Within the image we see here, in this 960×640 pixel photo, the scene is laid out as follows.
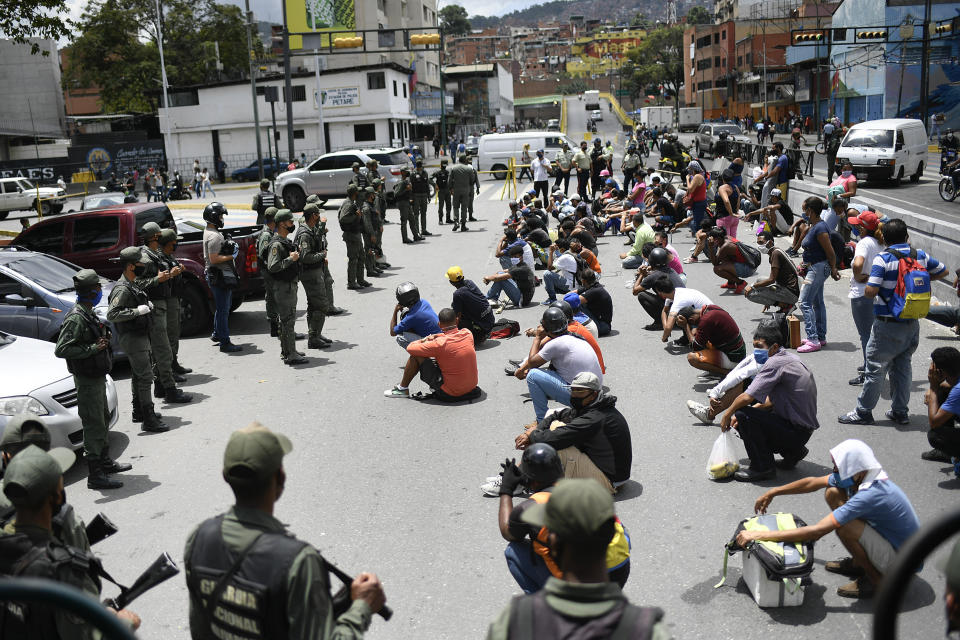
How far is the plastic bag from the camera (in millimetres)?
7039

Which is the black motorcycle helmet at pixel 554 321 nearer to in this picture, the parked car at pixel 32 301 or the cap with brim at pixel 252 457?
the cap with brim at pixel 252 457

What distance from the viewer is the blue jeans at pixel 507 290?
1397 cm

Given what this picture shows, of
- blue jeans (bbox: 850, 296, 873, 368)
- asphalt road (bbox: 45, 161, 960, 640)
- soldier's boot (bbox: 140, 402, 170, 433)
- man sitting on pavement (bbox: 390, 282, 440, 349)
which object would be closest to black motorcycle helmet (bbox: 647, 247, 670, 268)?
asphalt road (bbox: 45, 161, 960, 640)

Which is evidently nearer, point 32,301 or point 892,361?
point 892,361

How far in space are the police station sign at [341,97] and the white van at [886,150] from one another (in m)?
33.2

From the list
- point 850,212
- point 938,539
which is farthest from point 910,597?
point 850,212

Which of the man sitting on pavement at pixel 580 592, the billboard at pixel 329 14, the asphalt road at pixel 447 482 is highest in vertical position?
the billboard at pixel 329 14

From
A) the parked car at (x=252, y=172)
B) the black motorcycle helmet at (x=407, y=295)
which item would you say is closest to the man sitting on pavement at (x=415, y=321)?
the black motorcycle helmet at (x=407, y=295)

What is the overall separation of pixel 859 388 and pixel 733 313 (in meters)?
3.77

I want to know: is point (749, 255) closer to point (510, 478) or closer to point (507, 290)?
point (507, 290)

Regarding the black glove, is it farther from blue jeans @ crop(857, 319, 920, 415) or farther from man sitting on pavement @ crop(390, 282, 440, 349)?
man sitting on pavement @ crop(390, 282, 440, 349)

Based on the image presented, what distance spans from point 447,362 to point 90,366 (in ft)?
11.8

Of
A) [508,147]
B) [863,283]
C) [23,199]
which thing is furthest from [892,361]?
[23,199]

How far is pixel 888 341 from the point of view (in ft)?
26.2
